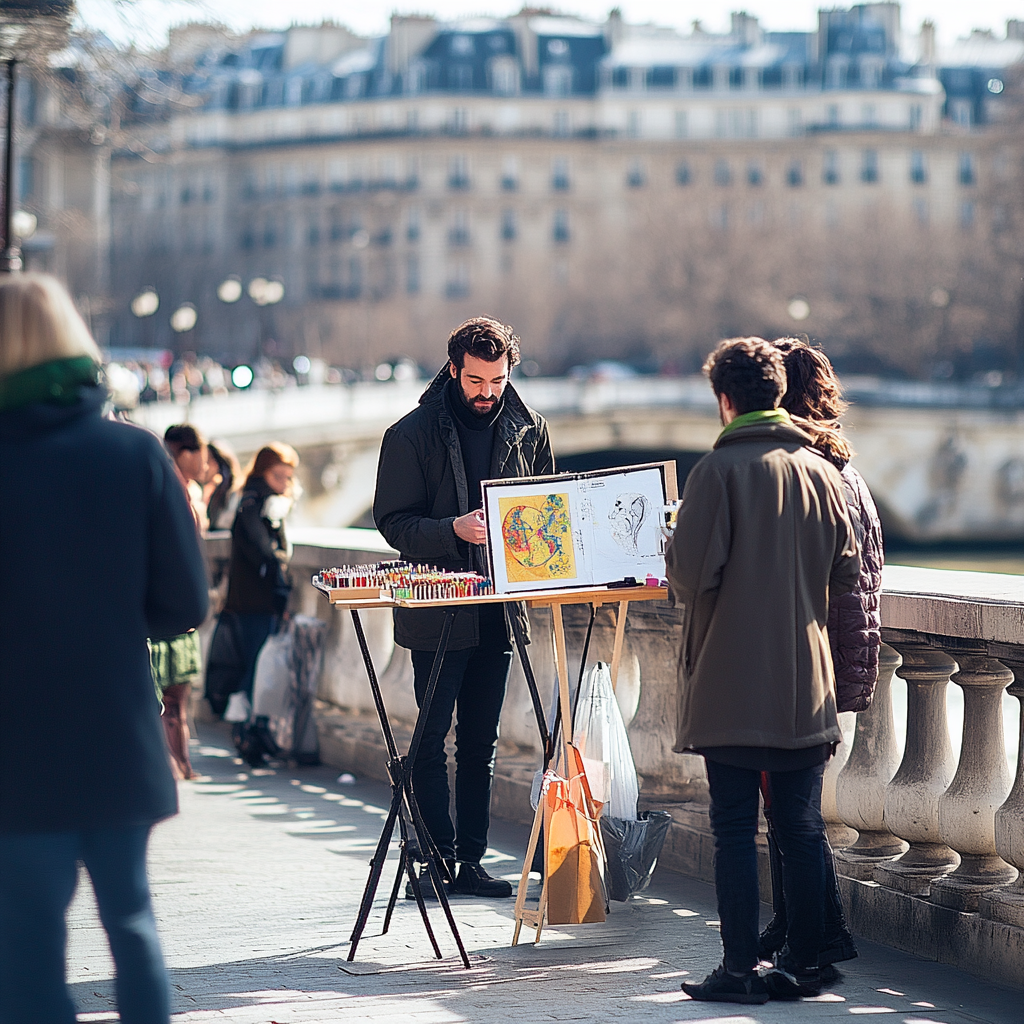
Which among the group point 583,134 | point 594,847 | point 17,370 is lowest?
point 594,847

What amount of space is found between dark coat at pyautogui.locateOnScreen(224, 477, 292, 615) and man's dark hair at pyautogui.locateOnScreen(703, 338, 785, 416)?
14.3 feet

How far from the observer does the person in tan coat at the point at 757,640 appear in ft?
14.1

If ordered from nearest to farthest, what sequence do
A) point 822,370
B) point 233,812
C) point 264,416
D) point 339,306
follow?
point 822,370, point 233,812, point 264,416, point 339,306

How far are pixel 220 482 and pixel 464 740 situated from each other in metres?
4.85

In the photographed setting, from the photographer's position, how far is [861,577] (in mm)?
4594

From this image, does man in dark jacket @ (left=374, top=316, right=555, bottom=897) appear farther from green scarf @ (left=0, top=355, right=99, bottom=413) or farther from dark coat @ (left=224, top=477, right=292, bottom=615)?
dark coat @ (left=224, top=477, right=292, bottom=615)

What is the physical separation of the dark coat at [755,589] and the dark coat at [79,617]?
59.1 inches

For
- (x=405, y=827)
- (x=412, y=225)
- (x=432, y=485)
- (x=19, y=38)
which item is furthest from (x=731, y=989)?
(x=412, y=225)

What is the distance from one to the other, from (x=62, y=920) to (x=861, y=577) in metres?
2.26

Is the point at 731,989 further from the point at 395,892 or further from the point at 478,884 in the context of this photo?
the point at 478,884

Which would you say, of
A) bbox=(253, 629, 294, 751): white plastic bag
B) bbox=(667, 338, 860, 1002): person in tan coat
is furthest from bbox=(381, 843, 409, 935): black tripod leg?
bbox=(253, 629, 294, 751): white plastic bag

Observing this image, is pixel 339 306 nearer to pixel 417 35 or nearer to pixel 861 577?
pixel 417 35

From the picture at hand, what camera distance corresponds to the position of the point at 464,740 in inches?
225

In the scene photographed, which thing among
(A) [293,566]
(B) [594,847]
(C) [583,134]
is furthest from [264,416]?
(C) [583,134]
